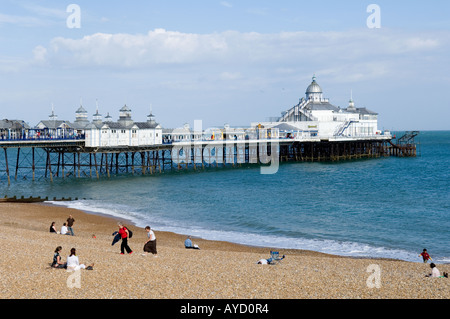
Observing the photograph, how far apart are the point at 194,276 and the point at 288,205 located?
70.6 feet

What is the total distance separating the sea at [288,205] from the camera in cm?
2316

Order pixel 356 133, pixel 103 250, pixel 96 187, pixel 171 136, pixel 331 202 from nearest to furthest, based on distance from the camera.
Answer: pixel 103 250 → pixel 331 202 → pixel 96 187 → pixel 171 136 → pixel 356 133

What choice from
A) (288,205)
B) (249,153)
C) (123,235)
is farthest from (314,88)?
(123,235)

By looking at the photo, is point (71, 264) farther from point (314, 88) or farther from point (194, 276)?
point (314, 88)

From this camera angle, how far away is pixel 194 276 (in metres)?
12.8

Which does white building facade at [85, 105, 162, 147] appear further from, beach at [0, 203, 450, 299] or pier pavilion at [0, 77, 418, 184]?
beach at [0, 203, 450, 299]

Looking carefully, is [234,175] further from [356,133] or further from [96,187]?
[356,133]

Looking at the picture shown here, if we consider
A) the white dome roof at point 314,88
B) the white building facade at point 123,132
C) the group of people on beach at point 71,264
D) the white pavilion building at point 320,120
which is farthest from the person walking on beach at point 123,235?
the white dome roof at point 314,88

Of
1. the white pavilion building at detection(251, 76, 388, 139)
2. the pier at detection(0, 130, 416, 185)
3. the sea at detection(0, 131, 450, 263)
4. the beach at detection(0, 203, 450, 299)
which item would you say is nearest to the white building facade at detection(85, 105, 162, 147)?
the pier at detection(0, 130, 416, 185)

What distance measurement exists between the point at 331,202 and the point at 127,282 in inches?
982

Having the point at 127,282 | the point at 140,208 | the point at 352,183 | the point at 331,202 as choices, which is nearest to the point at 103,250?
the point at 127,282

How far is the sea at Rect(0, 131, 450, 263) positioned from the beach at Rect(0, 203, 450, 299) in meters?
4.68

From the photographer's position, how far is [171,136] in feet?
206

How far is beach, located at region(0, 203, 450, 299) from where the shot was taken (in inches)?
445
